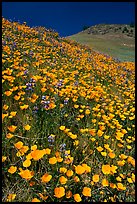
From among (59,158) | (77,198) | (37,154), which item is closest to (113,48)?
(59,158)

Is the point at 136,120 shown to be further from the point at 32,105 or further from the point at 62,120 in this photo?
the point at 32,105

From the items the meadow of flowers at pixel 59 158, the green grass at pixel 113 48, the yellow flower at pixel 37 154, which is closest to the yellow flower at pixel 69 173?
the meadow of flowers at pixel 59 158

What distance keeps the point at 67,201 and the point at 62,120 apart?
149 cm

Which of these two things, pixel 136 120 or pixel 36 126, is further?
pixel 136 120

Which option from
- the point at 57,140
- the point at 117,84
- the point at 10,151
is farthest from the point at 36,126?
the point at 117,84

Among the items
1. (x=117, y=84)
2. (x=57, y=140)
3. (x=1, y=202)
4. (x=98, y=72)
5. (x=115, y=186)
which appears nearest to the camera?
(x=1, y=202)

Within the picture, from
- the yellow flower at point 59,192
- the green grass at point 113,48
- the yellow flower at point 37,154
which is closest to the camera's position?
the yellow flower at point 59,192

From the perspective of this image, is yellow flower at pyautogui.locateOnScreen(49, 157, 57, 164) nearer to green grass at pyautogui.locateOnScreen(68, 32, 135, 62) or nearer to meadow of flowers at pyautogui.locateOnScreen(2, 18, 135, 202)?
meadow of flowers at pyautogui.locateOnScreen(2, 18, 135, 202)

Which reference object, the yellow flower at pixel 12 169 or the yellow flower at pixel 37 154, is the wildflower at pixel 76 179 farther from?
the yellow flower at pixel 12 169

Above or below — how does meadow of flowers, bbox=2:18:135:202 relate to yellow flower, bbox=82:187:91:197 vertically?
above

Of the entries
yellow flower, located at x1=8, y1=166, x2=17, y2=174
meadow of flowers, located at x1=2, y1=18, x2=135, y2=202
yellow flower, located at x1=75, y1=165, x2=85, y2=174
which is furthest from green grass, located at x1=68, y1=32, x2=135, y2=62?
yellow flower, located at x1=8, y1=166, x2=17, y2=174

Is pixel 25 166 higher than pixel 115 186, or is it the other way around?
pixel 25 166

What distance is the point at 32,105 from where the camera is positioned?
3594mm

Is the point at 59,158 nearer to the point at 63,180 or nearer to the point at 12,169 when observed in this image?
the point at 63,180
